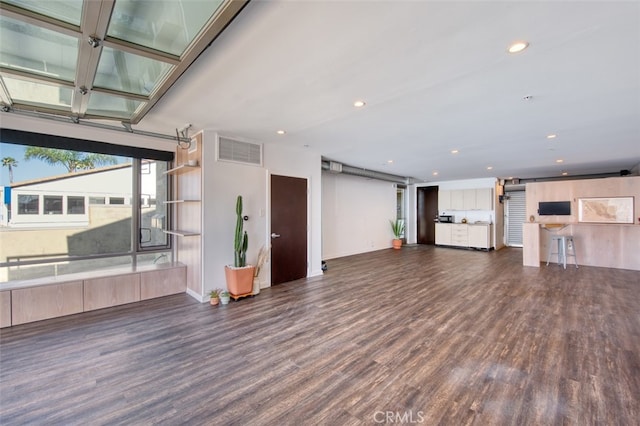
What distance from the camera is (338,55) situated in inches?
86.6

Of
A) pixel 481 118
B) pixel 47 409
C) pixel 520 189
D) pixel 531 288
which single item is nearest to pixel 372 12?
pixel 481 118

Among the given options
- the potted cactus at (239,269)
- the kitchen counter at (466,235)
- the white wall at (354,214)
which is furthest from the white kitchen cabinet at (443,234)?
the potted cactus at (239,269)

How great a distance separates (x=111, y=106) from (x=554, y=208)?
986 centimetres

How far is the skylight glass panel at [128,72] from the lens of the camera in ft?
7.47

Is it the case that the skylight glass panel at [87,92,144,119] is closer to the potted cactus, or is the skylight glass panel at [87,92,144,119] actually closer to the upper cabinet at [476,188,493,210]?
the potted cactus

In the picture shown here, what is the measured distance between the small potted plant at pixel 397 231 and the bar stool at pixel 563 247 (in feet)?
14.1

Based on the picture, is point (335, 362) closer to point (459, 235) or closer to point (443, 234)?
point (459, 235)

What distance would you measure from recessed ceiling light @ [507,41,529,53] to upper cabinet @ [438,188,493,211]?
8742mm

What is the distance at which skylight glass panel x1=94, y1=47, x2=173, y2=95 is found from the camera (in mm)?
2277

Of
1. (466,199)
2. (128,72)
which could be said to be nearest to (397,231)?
(466,199)

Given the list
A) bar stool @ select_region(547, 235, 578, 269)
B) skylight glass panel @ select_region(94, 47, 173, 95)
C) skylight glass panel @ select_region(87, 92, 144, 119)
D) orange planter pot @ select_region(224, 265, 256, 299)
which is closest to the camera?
skylight glass panel @ select_region(94, 47, 173, 95)

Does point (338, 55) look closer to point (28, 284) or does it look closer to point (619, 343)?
point (619, 343)

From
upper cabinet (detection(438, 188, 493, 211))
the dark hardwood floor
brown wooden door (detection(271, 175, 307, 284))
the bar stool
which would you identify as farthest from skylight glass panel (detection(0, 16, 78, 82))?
upper cabinet (detection(438, 188, 493, 211))

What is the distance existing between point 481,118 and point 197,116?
3950 millimetres
